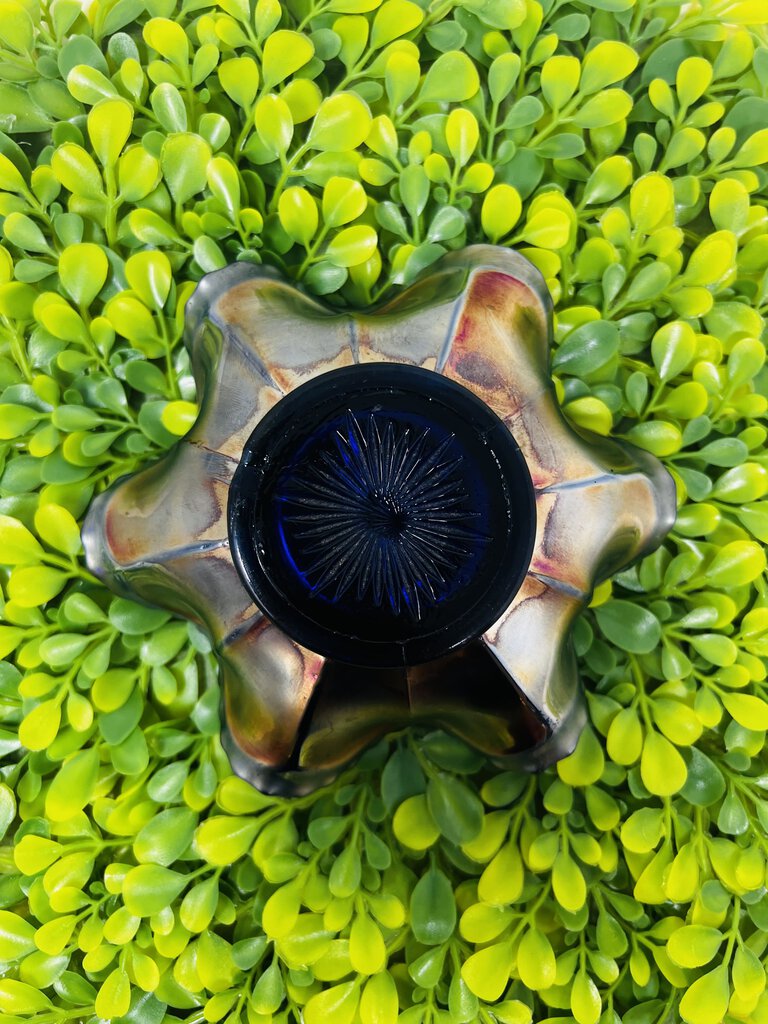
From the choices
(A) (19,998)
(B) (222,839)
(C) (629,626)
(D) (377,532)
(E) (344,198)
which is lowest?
(A) (19,998)

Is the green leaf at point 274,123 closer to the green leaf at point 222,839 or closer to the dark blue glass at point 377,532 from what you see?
the dark blue glass at point 377,532

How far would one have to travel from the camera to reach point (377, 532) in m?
0.46

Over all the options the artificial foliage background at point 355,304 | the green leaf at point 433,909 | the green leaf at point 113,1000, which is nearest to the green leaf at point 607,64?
the artificial foliage background at point 355,304

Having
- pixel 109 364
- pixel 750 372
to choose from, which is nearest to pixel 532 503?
pixel 750 372

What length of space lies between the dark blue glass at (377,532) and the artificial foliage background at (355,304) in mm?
147

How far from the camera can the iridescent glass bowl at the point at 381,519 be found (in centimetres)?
47

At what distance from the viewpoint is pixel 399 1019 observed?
21.8 inches

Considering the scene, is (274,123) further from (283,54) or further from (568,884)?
(568,884)

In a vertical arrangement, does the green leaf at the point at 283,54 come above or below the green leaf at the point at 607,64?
below

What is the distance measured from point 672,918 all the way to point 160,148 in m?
0.69

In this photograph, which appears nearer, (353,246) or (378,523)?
(378,523)

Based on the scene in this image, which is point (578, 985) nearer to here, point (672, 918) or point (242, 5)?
point (672, 918)

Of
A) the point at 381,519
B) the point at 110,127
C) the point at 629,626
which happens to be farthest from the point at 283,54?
the point at 629,626

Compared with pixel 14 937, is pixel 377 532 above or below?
above
